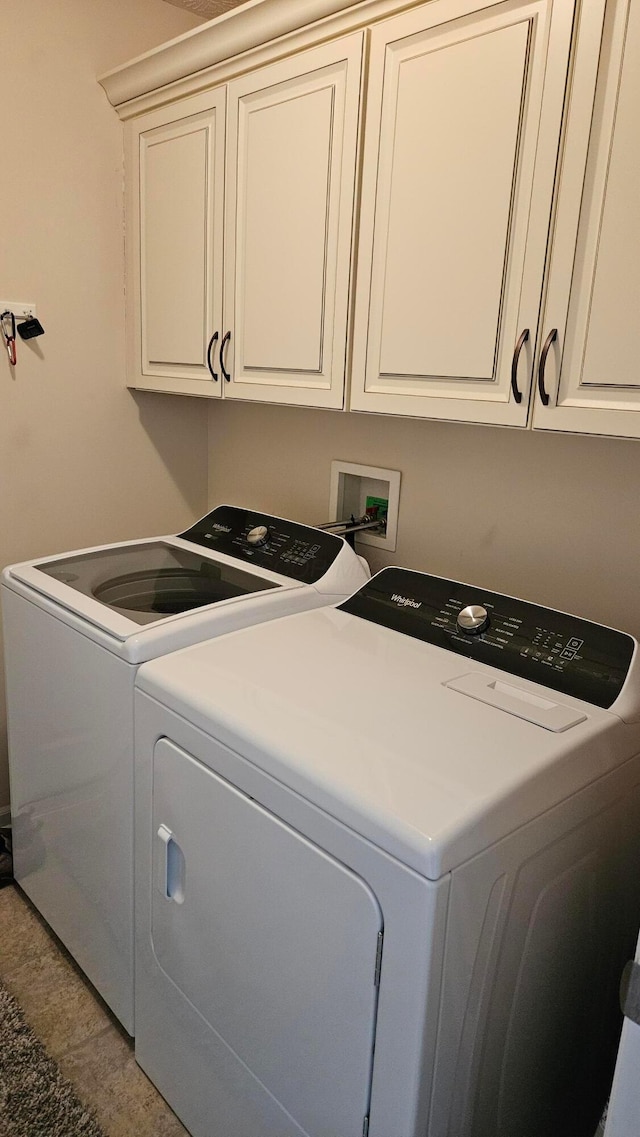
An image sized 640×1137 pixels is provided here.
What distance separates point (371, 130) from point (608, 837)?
1319 millimetres

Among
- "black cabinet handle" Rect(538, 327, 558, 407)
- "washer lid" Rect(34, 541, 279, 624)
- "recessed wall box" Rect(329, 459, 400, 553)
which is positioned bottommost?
"washer lid" Rect(34, 541, 279, 624)

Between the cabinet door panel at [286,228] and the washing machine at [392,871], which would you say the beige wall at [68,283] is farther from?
the washing machine at [392,871]

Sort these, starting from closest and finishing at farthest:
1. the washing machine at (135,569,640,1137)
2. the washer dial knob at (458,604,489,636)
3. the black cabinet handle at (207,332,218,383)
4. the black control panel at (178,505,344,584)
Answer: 1. the washing machine at (135,569,640,1137)
2. the washer dial knob at (458,604,489,636)
3. the black control panel at (178,505,344,584)
4. the black cabinet handle at (207,332,218,383)

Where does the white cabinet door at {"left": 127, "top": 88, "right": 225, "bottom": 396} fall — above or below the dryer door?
above

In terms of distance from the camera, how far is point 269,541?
191cm

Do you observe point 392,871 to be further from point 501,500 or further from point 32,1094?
point 32,1094

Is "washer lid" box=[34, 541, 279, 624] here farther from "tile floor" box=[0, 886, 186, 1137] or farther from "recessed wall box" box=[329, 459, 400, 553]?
"tile floor" box=[0, 886, 186, 1137]

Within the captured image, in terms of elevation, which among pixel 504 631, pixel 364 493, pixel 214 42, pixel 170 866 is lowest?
pixel 170 866

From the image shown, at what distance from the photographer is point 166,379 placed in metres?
2.07

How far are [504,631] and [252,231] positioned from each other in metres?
1.05

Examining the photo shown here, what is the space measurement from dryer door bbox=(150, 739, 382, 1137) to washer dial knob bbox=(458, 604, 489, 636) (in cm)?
54

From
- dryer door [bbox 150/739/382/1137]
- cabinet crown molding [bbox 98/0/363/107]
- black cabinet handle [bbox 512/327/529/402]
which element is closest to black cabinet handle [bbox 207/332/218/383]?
cabinet crown molding [bbox 98/0/363/107]

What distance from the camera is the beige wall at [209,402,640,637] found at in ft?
4.88

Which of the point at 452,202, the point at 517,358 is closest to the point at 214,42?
the point at 452,202
